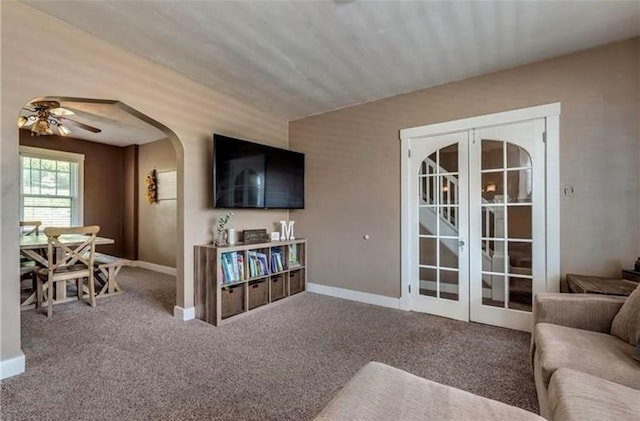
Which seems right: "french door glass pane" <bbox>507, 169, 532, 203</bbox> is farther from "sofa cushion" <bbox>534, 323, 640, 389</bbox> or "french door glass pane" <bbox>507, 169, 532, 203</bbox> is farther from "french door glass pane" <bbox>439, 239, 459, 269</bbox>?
"sofa cushion" <bbox>534, 323, 640, 389</bbox>

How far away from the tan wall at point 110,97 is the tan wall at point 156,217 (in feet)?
7.80

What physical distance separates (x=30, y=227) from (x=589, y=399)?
7067 mm

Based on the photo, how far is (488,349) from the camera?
2516mm

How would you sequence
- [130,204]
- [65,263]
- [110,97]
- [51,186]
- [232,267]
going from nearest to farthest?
[110,97] < [232,267] < [65,263] < [51,186] < [130,204]

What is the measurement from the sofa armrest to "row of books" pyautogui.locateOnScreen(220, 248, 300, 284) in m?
2.71

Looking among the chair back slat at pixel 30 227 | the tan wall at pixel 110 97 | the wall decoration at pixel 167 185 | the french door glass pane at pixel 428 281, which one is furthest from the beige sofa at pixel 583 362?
the chair back slat at pixel 30 227

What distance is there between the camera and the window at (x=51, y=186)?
507 cm

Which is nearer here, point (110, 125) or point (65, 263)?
point (65, 263)

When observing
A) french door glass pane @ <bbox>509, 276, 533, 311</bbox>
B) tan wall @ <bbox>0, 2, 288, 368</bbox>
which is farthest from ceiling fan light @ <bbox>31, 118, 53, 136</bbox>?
french door glass pane @ <bbox>509, 276, 533, 311</bbox>

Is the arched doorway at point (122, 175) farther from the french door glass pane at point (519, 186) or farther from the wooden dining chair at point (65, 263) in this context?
the french door glass pane at point (519, 186)

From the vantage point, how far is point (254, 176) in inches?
143

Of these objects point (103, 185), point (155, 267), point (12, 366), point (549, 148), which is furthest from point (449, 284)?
point (103, 185)

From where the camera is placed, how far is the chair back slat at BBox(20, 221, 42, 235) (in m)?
4.60

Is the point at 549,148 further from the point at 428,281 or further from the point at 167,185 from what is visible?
the point at 167,185
